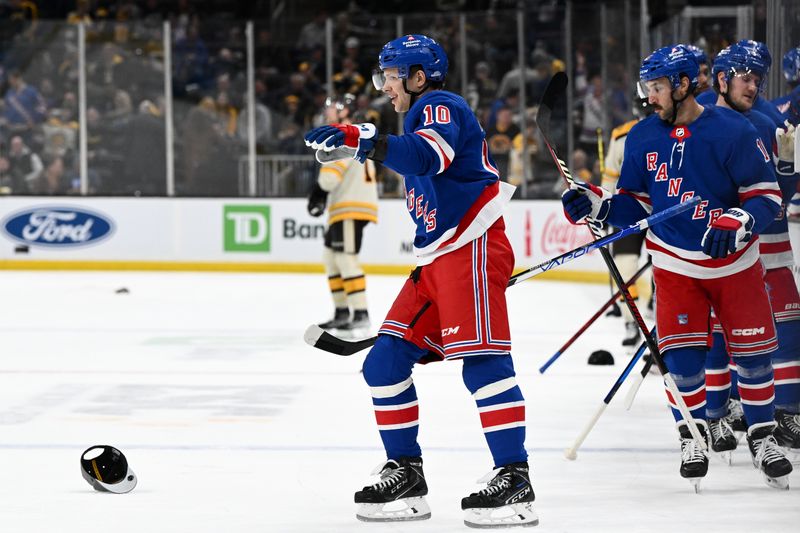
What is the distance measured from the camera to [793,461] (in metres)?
4.00

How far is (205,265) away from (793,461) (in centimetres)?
818

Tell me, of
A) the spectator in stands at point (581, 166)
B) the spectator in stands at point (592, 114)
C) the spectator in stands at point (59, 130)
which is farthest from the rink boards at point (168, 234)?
the spectator in stands at point (592, 114)

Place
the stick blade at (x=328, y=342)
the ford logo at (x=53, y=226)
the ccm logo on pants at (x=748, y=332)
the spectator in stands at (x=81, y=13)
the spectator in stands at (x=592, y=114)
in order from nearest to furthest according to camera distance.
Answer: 1. the stick blade at (x=328, y=342)
2. the ccm logo on pants at (x=748, y=332)
3. the spectator in stands at (x=592, y=114)
4. the ford logo at (x=53, y=226)
5. the spectator in stands at (x=81, y=13)

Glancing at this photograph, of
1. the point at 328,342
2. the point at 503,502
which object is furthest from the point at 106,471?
the point at 503,502

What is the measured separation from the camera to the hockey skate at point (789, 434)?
13.2ft

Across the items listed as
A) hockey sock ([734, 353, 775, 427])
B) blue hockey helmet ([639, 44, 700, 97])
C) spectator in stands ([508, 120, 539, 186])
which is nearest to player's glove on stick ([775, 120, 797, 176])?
blue hockey helmet ([639, 44, 700, 97])

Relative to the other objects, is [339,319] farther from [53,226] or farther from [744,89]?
[53,226]

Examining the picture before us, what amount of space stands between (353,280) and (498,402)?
4119 millimetres

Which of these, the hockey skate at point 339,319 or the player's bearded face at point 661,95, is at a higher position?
the player's bearded face at point 661,95

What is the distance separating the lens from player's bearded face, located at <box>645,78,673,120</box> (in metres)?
3.58

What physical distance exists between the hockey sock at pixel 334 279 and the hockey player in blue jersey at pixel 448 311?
4.03m

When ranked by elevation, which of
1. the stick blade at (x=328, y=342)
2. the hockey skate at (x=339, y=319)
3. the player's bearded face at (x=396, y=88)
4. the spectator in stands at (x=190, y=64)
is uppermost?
the spectator in stands at (x=190, y=64)

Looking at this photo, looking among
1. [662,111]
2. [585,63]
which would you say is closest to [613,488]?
[662,111]

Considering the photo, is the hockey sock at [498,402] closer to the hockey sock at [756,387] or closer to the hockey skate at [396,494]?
the hockey skate at [396,494]
